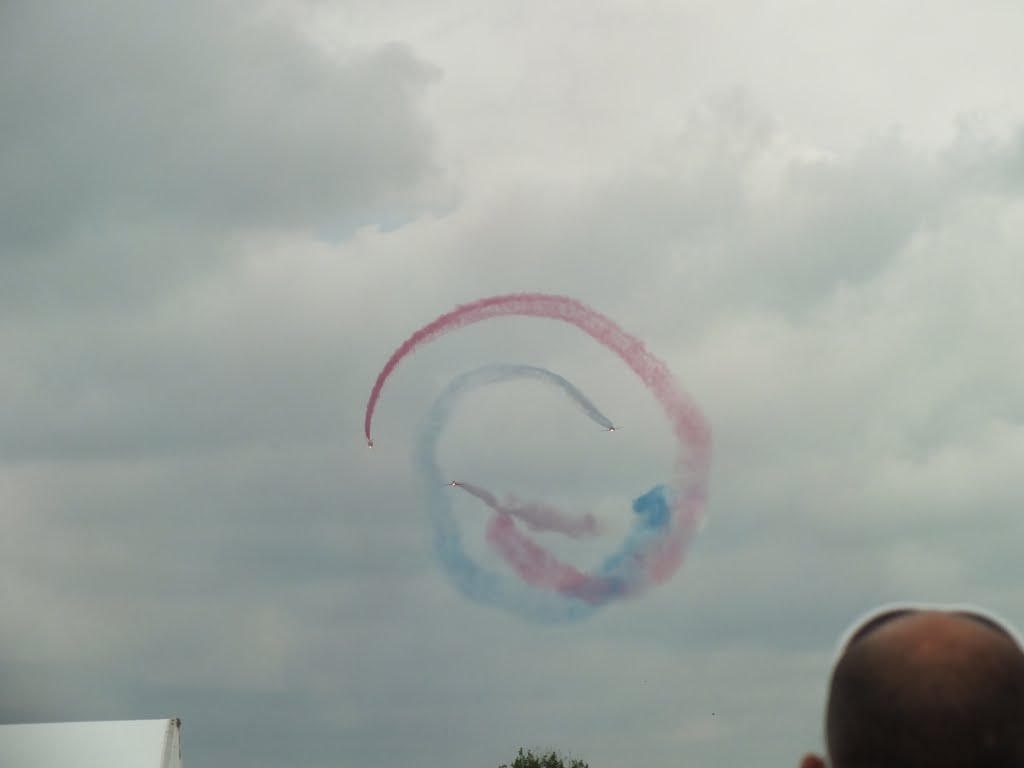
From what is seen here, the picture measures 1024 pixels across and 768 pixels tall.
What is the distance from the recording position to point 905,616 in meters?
4.38

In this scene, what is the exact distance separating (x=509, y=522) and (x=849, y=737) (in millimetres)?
78983

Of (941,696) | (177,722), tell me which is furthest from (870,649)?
(177,722)

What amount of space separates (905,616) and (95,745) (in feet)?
99.0

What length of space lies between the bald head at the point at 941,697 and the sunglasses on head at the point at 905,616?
3 cm

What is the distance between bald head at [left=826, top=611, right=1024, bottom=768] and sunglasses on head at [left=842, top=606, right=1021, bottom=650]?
0.03 m

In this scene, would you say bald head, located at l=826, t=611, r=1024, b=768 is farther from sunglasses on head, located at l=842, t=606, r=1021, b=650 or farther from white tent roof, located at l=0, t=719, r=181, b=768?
white tent roof, located at l=0, t=719, r=181, b=768

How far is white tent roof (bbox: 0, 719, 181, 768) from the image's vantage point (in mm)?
31109

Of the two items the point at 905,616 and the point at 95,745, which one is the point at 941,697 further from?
the point at 95,745

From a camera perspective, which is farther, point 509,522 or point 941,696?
point 509,522

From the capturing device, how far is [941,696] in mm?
4078

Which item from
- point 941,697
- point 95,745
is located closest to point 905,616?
point 941,697

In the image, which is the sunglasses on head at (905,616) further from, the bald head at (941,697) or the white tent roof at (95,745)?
the white tent roof at (95,745)

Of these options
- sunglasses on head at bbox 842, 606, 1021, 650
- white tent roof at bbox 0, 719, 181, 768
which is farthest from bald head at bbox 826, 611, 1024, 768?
white tent roof at bbox 0, 719, 181, 768

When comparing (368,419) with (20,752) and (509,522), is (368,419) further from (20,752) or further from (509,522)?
(20,752)
